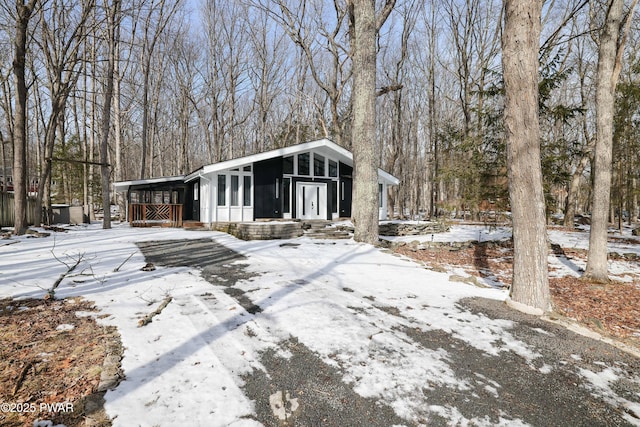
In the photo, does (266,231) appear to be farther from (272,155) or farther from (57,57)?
(57,57)

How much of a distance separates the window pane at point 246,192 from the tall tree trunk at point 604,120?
12.0 meters

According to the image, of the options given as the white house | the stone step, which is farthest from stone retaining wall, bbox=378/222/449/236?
the stone step

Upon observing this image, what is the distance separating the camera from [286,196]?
14.6 meters

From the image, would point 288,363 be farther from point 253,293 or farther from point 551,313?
point 551,313

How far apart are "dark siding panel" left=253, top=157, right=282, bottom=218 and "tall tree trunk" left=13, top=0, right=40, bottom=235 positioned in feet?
26.4

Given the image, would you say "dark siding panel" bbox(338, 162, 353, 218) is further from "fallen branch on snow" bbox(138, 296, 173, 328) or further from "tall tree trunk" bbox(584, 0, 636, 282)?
"fallen branch on snow" bbox(138, 296, 173, 328)

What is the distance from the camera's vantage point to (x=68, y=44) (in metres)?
12.3

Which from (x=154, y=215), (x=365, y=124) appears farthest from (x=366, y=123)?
(x=154, y=215)

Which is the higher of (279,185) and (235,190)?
(279,185)

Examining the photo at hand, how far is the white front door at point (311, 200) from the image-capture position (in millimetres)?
14898

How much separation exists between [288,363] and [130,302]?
2474 millimetres

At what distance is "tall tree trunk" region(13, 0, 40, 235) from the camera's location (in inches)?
375

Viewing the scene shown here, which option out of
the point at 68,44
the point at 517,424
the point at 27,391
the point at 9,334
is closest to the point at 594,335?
the point at 517,424

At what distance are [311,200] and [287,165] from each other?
2127 mm
